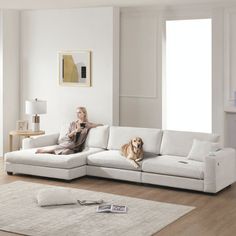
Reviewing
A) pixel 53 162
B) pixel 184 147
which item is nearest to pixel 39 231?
pixel 53 162

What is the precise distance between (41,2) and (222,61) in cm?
289

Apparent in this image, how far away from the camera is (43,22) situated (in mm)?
9844

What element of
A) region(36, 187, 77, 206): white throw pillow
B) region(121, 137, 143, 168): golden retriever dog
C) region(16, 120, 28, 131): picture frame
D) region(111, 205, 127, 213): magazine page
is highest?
region(16, 120, 28, 131): picture frame

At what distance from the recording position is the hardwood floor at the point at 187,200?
18.4 feet

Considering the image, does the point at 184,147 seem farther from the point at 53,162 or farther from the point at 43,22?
the point at 43,22

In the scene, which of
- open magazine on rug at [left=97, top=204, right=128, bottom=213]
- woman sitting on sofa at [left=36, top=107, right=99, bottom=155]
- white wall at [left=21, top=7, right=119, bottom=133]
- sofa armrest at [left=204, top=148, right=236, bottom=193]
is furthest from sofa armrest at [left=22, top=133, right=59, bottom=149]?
sofa armrest at [left=204, top=148, right=236, bottom=193]

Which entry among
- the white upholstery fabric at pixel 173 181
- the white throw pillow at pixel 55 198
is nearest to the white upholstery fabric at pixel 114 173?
the white upholstery fabric at pixel 173 181

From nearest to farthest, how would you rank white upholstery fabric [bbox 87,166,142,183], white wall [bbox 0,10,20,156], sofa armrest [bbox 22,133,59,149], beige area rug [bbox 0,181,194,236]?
beige area rug [bbox 0,181,194,236] → white upholstery fabric [bbox 87,166,142,183] → sofa armrest [bbox 22,133,59,149] → white wall [bbox 0,10,20,156]

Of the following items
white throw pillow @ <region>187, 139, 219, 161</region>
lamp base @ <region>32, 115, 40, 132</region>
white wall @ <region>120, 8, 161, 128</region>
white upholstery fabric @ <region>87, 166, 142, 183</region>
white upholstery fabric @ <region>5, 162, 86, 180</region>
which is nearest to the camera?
white throw pillow @ <region>187, 139, 219, 161</region>

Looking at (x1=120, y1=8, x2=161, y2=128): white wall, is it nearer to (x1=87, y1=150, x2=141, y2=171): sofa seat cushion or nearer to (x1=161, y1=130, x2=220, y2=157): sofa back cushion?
(x1=161, y1=130, x2=220, y2=157): sofa back cushion

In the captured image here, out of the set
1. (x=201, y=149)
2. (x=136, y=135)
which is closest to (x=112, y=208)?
(x=201, y=149)

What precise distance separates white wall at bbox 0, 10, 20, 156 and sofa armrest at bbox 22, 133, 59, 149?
133 cm

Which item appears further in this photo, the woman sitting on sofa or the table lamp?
the table lamp

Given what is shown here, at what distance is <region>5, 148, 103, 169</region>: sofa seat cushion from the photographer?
779cm
